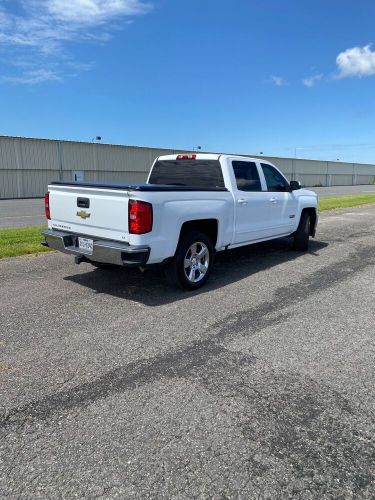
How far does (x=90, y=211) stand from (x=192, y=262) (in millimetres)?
1582

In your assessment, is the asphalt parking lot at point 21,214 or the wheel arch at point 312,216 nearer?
the wheel arch at point 312,216

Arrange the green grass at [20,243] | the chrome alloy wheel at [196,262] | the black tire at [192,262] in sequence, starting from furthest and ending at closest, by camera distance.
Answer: the green grass at [20,243] < the chrome alloy wheel at [196,262] < the black tire at [192,262]

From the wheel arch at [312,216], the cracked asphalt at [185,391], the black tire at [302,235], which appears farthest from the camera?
the wheel arch at [312,216]

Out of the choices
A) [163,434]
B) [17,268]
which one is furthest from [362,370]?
[17,268]

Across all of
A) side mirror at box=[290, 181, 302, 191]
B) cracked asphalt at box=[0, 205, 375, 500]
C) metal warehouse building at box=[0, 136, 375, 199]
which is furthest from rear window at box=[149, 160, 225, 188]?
metal warehouse building at box=[0, 136, 375, 199]

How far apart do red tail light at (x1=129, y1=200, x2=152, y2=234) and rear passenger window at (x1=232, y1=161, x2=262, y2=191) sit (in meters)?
2.31

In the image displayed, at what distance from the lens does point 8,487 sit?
2.27 meters

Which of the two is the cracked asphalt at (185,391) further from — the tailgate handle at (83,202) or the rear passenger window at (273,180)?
the rear passenger window at (273,180)

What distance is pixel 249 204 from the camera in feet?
22.8

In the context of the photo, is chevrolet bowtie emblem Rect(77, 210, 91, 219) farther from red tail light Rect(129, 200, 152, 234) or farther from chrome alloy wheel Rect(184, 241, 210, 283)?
chrome alloy wheel Rect(184, 241, 210, 283)

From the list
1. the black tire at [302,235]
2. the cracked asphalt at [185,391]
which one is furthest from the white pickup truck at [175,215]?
the black tire at [302,235]

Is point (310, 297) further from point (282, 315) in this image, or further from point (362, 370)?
point (362, 370)

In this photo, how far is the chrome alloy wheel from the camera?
5883mm

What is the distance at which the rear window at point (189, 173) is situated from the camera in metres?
6.80
